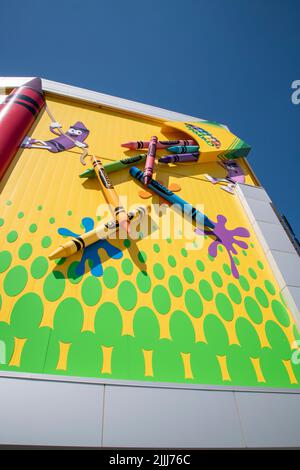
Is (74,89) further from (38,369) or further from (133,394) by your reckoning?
(133,394)

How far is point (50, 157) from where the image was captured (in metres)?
2.16

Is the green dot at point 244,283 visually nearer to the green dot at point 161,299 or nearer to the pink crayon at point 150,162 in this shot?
the green dot at point 161,299

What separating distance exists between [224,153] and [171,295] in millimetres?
2471

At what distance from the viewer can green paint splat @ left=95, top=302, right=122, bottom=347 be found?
1.18 metres

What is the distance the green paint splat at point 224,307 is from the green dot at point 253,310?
0.15 m

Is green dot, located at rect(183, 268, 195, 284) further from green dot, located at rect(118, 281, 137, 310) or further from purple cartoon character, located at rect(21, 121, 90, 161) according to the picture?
purple cartoon character, located at rect(21, 121, 90, 161)

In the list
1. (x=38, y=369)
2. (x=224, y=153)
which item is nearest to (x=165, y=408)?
(x=38, y=369)

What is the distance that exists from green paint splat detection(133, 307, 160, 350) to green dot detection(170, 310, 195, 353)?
0.36 ft

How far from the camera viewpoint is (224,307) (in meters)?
1.51

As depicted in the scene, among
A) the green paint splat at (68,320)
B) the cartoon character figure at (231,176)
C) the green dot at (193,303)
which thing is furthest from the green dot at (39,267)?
the cartoon character figure at (231,176)

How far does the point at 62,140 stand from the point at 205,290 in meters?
2.22

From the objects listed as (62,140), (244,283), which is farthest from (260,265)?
(62,140)

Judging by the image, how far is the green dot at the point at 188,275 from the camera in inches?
63.1

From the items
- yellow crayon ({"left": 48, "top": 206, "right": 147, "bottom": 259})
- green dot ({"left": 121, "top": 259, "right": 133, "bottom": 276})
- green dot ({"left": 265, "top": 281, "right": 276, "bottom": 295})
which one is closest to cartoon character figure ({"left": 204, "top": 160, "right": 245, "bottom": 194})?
green dot ({"left": 265, "top": 281, "right": 276, "bottom": 295})
